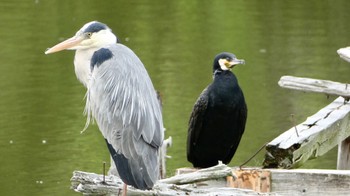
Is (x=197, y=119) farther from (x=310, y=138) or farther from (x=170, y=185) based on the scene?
(x=170, y=185)

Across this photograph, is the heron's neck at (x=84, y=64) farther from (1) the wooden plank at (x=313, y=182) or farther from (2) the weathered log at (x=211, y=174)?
(1) the wooden plank at (x=313, y=182)

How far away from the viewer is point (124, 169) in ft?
17.1

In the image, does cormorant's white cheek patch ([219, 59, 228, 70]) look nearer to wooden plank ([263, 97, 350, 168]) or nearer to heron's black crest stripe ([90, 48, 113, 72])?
wooden plank ([263, 97, 350, 168])

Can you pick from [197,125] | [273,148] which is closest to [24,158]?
[197,125]

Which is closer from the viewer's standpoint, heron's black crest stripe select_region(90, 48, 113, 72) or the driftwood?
the driftwood

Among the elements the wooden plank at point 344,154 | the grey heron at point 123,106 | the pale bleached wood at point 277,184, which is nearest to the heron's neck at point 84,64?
the grey heron at point 123,106

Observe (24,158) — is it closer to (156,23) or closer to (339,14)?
(156,23)

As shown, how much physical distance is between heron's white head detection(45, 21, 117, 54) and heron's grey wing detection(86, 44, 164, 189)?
13cm

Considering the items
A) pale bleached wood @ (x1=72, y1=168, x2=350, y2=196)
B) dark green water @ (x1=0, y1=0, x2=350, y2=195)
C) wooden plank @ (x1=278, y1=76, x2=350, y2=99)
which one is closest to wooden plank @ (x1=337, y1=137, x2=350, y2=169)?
wooden plank @ (x1=278, y1=76, x2=350, y2=99)

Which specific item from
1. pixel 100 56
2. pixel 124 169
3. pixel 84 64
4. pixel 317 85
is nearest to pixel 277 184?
pixel 124 169

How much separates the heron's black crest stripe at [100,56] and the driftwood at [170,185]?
65 cm

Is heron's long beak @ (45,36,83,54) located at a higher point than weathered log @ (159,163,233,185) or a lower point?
higher

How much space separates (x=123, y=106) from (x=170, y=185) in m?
0.50

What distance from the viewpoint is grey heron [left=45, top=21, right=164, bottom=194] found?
520 centimetres
